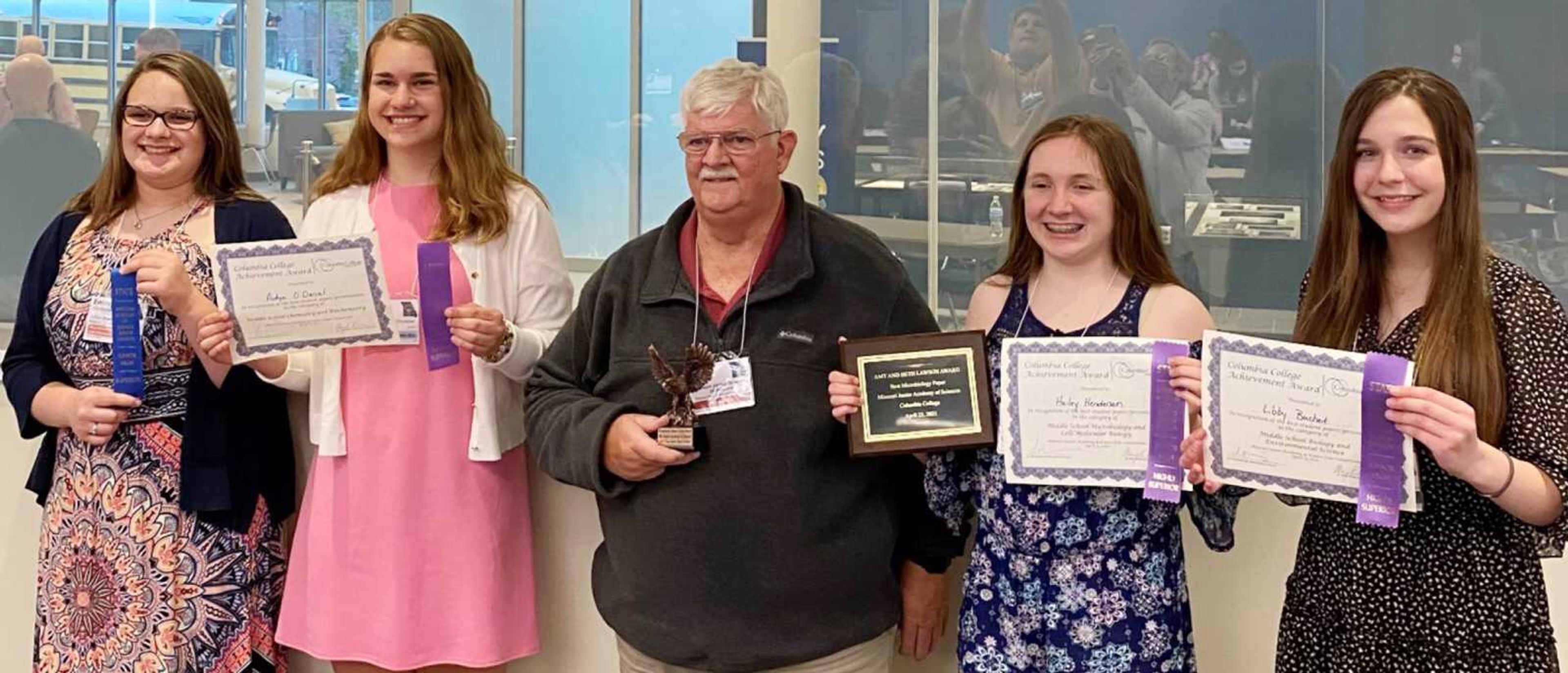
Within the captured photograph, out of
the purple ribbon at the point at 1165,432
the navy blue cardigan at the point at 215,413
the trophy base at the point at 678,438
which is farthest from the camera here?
the navy blue cardigan at the point at 215,413

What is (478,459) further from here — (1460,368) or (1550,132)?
(1550,132)

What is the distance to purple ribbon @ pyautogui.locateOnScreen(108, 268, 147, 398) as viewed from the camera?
288cm

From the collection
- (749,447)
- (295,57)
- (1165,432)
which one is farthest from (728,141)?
(295,57)

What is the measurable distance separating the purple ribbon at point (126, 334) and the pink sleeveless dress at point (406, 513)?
1.28 ft

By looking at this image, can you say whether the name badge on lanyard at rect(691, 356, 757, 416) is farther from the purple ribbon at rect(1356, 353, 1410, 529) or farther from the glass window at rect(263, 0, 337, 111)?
the glass window at rect(263, 0, 337, 111)

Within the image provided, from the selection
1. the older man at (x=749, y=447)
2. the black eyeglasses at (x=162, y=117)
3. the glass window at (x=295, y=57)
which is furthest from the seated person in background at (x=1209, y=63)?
the glass window at (x=295, y=57)

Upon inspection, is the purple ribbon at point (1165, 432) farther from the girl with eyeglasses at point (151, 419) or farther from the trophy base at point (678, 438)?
the girl with eyeglasses at point (151, 419)

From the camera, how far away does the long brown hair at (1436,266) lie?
6.85 feet

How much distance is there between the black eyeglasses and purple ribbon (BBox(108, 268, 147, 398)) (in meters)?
0.31

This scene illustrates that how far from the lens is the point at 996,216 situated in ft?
15.9

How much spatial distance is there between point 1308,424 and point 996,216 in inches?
108

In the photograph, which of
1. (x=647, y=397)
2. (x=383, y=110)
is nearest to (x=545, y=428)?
(x=647, y=397)

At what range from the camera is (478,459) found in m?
2.93

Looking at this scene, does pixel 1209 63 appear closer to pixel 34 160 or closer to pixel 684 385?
pixel 684 385
